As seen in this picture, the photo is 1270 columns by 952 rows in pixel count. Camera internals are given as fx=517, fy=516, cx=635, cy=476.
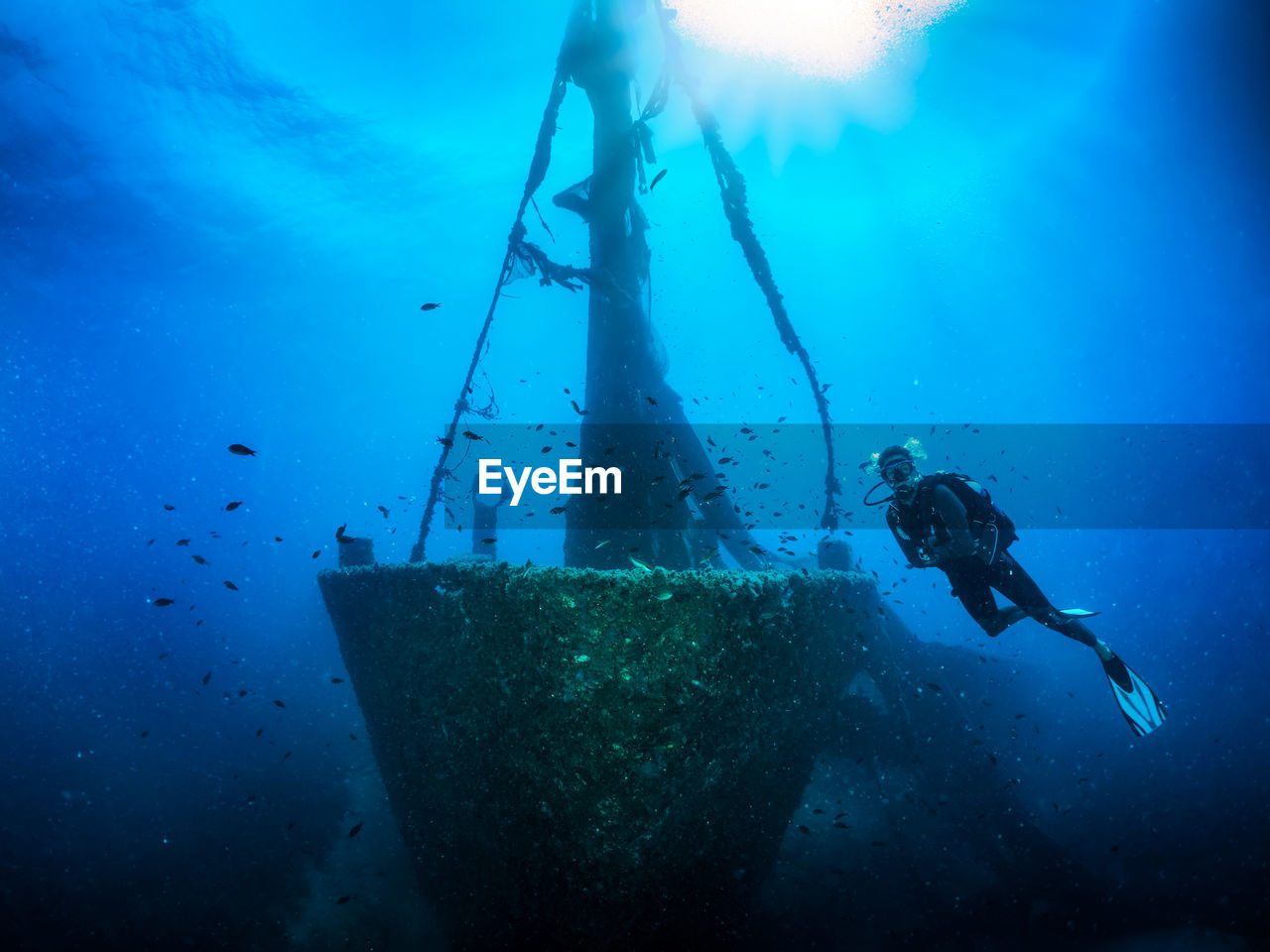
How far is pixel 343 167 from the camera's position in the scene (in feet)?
77.0

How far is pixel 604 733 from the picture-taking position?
3.55 meters

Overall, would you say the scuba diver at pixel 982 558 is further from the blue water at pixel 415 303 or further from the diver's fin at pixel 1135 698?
the blue water at pixel 415 303

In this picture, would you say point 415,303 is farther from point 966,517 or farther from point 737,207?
point 966,517

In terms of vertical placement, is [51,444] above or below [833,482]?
above

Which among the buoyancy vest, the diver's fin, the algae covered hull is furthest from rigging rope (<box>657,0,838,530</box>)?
the diver's fin

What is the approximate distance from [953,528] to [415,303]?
1764 inches

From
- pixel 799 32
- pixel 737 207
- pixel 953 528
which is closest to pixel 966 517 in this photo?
pixel 953 528

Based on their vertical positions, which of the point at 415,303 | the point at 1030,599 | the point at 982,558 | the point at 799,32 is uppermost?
the point at 415,303

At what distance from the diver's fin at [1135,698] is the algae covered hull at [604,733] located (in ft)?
9.96

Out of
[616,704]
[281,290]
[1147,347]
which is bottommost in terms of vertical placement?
[616,704]

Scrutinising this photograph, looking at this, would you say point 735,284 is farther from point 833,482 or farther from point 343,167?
point 833,482

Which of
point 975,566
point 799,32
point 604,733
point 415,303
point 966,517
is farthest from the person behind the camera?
point 415,303

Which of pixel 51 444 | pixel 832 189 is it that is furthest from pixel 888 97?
pixel 51 444

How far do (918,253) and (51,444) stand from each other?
8731cm
